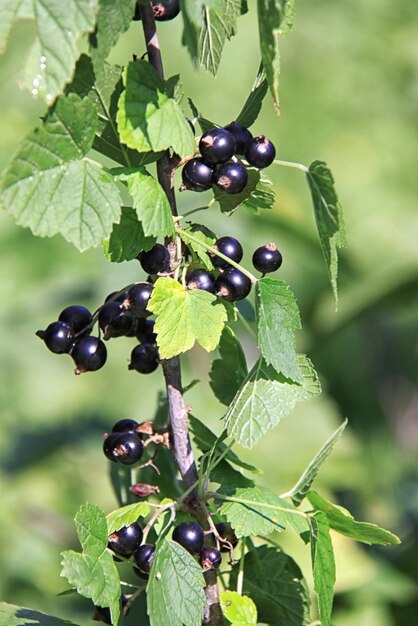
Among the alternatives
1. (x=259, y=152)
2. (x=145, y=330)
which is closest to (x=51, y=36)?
(x=259, y=152)

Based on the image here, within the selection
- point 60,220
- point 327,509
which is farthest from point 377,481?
point 60,220

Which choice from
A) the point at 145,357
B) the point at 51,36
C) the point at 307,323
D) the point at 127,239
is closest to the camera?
the point at 51,36

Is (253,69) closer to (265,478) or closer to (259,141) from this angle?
(265,478)

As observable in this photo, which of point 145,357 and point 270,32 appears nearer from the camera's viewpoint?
point 270,32

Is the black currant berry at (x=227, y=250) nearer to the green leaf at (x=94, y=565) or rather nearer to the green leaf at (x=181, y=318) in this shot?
the green leaf at (x=181, y=318)

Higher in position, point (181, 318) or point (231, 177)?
point (231, 177)

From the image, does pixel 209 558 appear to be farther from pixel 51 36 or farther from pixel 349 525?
pixel 51 36
